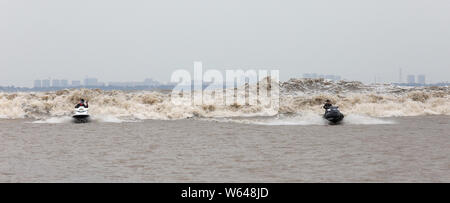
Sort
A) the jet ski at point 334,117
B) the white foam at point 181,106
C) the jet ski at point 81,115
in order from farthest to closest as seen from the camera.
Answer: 1. the white foam at point 181,106
2. the jet ski at point 81,115
3. the jet ski at point 334,117

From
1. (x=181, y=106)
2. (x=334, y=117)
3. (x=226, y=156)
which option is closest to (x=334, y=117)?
(x=334, y=117)

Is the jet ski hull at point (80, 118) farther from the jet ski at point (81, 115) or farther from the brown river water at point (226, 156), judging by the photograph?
the brown river water at point (226, 156)

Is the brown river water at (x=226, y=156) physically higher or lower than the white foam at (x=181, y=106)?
higher

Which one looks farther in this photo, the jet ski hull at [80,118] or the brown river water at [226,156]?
the jet ski hull at [80,118]

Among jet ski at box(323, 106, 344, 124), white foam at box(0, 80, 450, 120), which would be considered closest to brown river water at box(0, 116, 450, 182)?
jet ski at box(323, 106, 344, 124)

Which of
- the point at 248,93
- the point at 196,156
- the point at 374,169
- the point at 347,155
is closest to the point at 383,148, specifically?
the point at 347,155

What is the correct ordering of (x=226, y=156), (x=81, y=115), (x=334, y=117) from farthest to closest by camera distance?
1. (x=81, y=115)
2. (x=334, y=117)
3. (x=226, y=156)

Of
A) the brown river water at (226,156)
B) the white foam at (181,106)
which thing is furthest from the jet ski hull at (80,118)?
the brown river water at (226,156)

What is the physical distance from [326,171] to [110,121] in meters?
25.3

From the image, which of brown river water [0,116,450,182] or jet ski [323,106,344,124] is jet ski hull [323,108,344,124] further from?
brown river water [0,116,450,182]

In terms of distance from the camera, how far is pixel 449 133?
26.7 metres

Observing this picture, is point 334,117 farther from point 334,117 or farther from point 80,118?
point 80,118
